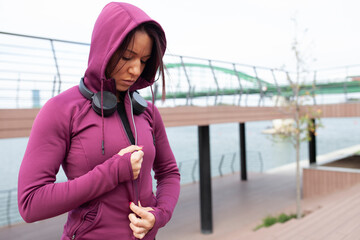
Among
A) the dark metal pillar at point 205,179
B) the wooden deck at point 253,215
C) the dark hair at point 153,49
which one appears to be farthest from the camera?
the dark metal pillar at point 205,179

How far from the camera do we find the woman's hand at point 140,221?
2.76ft

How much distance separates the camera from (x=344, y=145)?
2427 cm

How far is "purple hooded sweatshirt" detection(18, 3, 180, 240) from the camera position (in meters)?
0.76

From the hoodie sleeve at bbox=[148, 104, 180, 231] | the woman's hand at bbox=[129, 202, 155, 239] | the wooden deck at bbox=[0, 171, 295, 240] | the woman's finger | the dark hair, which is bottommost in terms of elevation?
the wooden deck at bbox=[0, 171, 295, 240]

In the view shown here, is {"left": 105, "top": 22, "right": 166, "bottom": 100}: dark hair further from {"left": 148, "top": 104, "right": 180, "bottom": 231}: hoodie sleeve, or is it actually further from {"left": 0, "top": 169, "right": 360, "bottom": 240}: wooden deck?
Answer: {"left": 0, "top": 169, "right": 360, "bottom": 240}: wooden deck

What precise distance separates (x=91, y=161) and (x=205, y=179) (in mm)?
5888

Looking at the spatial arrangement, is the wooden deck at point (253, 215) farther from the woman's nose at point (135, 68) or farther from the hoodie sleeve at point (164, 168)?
the woman's nose at point (135, 68)

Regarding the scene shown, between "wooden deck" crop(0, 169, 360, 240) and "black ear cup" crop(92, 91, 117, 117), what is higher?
"black ear cup" crop(92, 91, 117, 117)

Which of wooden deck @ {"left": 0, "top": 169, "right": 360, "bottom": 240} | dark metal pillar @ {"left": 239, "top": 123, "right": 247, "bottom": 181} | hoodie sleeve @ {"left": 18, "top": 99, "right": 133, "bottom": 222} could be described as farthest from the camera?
dark metal pillar @ {"left": 239, "top": 123, "right": 247, "bottom": 181}

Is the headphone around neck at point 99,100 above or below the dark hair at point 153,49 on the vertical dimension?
below

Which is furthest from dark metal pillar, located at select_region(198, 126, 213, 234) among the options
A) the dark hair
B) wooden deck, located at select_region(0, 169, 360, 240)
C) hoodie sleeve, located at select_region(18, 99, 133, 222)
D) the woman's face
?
hoodie sleeve, located at select_region(18, 99, 133, 222)

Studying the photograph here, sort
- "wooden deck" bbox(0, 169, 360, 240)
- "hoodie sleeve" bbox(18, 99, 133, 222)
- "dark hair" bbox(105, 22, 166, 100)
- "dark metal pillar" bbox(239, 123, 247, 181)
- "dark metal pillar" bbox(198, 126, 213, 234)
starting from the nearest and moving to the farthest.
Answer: "hoodie sleeve" bbox(18, 99, 133, 222)
"dark hair" bbox(105, 22, 166, 100)
"wooden deck" bbox(0, 169, 360, 240)
"dark metal pillar" bbox(198, 126, 213, 234)
"dark metal pillar" bbox(239, 123, 247, 181)

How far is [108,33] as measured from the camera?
2.76 ft

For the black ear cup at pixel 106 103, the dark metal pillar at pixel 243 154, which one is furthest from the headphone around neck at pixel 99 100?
the dark metal pillar at pixel 243 154
